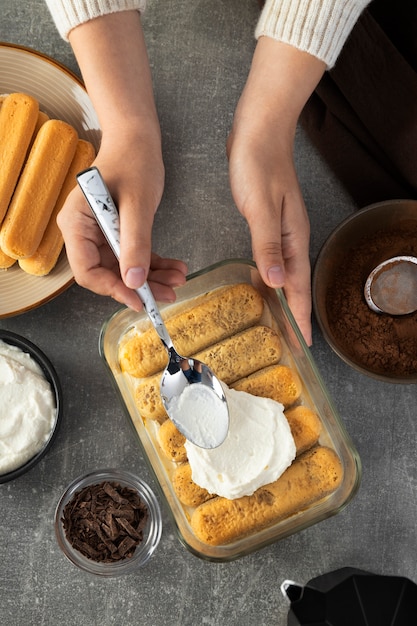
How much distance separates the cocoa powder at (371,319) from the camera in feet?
3.56

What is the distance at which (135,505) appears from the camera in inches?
42.9

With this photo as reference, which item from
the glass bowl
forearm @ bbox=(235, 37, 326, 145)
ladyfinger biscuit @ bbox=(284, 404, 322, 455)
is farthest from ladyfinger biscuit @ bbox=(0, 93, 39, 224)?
ladyfinger biscuit @ bbox=(284, 404, 322, 455)

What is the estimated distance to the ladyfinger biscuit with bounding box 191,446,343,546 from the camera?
1.00m

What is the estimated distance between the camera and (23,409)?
106cm

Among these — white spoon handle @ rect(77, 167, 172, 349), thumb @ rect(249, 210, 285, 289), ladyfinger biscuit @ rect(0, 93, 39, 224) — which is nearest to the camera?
white spoon handle @ rect(77, 167, 172, 349)

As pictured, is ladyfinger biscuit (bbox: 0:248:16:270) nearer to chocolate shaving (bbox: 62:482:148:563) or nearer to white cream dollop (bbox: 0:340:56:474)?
white cream dollop (bbox: 0:340:56:474)

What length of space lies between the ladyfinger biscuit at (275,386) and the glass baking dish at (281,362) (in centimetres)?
3

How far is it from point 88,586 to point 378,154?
32.7 inches

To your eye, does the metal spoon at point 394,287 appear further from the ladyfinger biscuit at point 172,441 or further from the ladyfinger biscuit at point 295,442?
the ladyfinger biscuit at point 172,441

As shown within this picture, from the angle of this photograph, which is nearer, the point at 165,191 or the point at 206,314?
the point at 206,314

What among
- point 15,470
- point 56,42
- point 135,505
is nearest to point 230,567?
point 135,505

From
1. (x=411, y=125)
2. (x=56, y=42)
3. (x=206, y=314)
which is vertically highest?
(x=56, y=42)

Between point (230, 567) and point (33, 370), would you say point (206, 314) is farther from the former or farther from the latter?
point (230, 567)

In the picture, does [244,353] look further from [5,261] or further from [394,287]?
[5,261]
